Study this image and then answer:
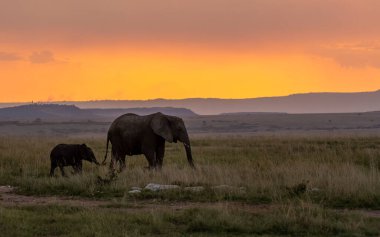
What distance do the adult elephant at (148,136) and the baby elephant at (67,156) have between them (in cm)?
84

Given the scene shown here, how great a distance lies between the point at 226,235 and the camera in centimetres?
970

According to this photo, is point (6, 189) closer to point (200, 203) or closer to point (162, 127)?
point (162, 127)

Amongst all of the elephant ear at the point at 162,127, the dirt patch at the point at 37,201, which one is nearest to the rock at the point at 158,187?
the dirt patch at the point at 37,201

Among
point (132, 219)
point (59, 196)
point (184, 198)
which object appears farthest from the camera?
point (59, 196)

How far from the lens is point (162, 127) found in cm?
1877

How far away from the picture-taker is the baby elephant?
17.8 meters

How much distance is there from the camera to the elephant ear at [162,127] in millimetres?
18609

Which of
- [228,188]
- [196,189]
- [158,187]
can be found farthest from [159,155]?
[228,188]

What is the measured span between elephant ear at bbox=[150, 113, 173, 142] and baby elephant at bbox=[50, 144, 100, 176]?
7.55ft

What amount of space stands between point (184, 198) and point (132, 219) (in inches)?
118

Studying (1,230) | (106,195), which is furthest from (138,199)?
(1,230)

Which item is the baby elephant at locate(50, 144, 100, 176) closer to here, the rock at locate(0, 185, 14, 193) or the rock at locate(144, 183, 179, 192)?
the rock at locate(0, 185, 14, 193)

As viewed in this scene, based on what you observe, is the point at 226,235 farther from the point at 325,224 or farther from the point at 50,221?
the point at 50,221

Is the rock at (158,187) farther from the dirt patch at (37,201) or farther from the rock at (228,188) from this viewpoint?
the dirt patch at (37,201)
